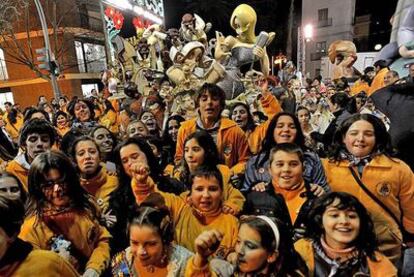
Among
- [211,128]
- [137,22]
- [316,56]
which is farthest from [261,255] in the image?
[316,56]

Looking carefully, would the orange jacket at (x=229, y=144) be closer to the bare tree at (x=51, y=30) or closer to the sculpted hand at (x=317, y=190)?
the sculpted hand at (x=317, y=190)

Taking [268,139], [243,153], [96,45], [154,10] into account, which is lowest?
[243,153]

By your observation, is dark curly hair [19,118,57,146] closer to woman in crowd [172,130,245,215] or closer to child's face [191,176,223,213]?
woman in crowd [172,130,245,215]

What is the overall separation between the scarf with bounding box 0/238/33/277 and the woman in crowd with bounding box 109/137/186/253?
0.78 meters

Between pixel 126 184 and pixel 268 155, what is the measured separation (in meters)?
1.19

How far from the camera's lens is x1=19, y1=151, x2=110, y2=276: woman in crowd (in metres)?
1.93

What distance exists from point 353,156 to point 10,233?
7.22 feet

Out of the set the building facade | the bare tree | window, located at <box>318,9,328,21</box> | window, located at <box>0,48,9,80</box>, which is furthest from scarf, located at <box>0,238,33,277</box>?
window, located at <box>318,9,328,21</box>

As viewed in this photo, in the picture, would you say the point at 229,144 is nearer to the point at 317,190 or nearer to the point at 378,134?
the point at 317,190

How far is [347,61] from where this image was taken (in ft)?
26.7

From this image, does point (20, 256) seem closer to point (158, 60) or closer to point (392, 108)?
point (392, 108)

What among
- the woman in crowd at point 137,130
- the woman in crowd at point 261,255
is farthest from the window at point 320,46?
the woman in crowd at point 261,255

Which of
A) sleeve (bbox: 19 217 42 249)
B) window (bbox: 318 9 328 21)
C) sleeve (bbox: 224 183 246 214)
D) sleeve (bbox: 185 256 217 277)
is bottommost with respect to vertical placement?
sleeve (bbox: 185 256 217 277)

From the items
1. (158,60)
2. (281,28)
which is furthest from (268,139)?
(281,28)
